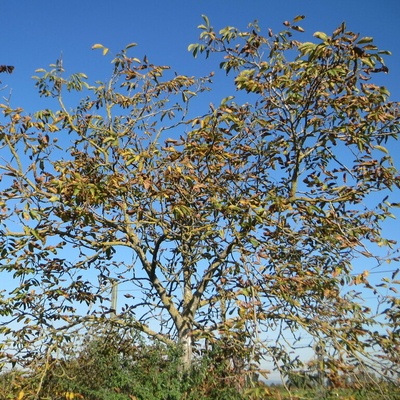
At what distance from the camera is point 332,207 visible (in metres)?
5.39

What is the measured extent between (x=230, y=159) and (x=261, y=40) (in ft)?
4.75

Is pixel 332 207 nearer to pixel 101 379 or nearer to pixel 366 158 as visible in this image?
pixel 366 158

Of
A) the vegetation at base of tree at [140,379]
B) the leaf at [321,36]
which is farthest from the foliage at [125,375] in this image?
the leaf at [321,36]

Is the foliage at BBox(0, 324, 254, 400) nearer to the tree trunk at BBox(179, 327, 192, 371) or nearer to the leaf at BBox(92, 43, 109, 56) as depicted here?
the tree trunk at BBox(179, 327, 192, 371)

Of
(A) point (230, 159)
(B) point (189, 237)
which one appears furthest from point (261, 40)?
(B) point (189, 237)

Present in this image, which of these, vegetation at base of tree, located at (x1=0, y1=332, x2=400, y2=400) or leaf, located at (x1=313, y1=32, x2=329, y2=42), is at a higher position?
leaf, located at (x1=313, y1=32, x2=329, y2=42)

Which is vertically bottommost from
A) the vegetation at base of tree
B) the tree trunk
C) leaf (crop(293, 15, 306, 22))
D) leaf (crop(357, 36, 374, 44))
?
the vegetation at base of tree

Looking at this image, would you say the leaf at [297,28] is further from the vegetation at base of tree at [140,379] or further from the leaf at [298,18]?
the vegetation at base of tree at [140,379]

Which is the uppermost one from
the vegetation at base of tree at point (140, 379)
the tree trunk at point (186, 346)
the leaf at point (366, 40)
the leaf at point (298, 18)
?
the leaf at point (298, 18)

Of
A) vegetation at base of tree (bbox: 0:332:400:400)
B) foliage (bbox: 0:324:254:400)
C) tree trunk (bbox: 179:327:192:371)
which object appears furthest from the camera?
tree trunk (bbox: 179:327:192:371)

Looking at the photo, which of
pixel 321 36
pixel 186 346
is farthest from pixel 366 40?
pixel 186 346

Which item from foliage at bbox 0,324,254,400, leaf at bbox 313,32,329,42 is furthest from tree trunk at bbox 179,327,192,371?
leaf at bbox 313,32,329,42

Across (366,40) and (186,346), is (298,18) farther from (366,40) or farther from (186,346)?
(186,346)

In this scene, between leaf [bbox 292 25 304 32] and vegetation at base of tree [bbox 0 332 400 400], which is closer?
vegetation at base of tree [bbox 0 332 400 400]
